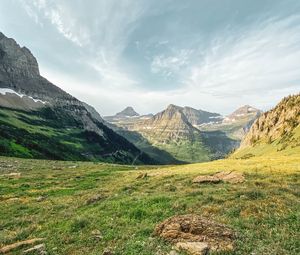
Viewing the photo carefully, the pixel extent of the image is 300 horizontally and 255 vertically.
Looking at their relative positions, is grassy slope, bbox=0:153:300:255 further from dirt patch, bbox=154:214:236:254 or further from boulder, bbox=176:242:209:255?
boulder, bbox=176:242:209:255

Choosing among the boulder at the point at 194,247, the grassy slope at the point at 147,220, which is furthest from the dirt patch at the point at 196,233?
the grassy slope at the point at 147,220

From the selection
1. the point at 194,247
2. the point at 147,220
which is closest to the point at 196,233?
the point at 194,247

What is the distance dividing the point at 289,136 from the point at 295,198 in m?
176

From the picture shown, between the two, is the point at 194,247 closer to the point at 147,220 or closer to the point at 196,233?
the point at 196,233

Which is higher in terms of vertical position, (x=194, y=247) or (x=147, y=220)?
(x=194, y=247)

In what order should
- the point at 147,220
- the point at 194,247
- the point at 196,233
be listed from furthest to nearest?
the point at 147,220 < the point at 196,233 < the point at 194,247

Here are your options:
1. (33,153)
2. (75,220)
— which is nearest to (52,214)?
(75,220)

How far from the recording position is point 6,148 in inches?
6260

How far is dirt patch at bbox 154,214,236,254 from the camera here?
1448 centimetres

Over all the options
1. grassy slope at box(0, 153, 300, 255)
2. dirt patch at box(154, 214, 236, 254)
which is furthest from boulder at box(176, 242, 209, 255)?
grassy slope at box(0, 153, 300, 255)

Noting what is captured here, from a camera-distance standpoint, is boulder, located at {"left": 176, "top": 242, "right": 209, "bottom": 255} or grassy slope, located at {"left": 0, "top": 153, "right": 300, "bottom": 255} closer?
boulder, located at {"left": 176, "top": 242, "right": 209, "bottom": 255}

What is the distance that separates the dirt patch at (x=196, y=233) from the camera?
47.5 feet

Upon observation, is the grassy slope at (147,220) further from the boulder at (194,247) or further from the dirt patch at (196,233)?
Answer: the boulder at (194,247)

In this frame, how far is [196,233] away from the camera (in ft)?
51.6
